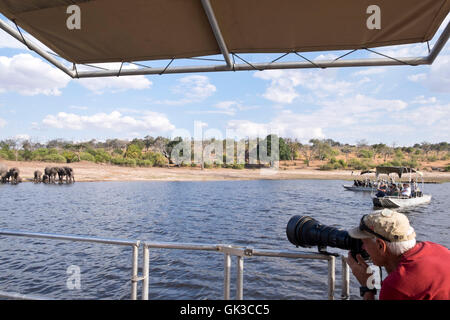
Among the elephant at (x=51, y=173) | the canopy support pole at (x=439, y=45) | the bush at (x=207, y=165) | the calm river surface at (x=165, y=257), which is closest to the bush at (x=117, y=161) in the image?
the bush at (x=207, y=165)

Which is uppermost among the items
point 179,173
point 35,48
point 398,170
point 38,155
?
point 38,155

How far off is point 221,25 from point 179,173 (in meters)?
60.4

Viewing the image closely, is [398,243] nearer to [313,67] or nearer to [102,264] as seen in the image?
[313,67]

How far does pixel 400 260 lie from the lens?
65.2 inches

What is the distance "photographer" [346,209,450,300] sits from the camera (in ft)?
4.92

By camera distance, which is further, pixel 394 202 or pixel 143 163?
pixel 143 163

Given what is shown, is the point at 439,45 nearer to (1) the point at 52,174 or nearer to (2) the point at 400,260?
(2) the point at 400,260

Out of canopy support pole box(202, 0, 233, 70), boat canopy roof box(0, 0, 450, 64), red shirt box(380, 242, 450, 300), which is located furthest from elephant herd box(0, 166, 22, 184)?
red shirt box(380, 242, 450, 300)

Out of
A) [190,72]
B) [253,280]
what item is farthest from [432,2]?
[253,280]

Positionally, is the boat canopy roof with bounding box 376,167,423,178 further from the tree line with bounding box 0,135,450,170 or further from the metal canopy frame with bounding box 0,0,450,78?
the tree line with bounding box 0,135,450,170

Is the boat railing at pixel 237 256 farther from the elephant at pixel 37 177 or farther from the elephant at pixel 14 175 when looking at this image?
the elephant at pixel 37 177

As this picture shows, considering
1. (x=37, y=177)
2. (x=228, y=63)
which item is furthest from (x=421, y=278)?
(x=37, y=177)

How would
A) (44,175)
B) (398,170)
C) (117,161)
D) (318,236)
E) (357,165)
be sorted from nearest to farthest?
(318,236) → (398,170) → (44,175) → (117,161) → (357,165)

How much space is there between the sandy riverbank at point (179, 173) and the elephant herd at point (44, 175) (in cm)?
299
